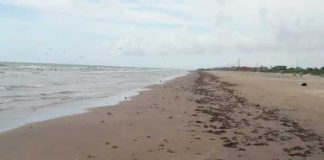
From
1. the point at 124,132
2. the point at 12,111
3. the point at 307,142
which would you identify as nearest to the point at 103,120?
the point at 124,132

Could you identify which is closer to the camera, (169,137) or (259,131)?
(169,137)

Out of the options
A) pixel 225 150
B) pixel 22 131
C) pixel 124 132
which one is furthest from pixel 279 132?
pixel 22 131

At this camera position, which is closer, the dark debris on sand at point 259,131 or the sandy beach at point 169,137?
the sandy beach at point 169,137

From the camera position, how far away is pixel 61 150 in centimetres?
888

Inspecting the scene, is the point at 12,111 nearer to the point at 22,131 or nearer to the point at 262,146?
the point at 22,131

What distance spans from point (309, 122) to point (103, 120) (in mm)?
6567

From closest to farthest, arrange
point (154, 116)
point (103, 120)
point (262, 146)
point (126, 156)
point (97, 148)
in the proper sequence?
1. point (126, 156)
2. point (97, 148)
3. point (262, 146)
4. point (103, 120)
5. point (154, 116)

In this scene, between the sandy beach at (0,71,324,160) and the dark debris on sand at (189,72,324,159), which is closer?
the sandy beach at (0,71,324,160)

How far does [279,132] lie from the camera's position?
11.8 metres

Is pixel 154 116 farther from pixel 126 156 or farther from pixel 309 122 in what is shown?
pixel 126 156

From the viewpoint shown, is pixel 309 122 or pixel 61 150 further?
pixel 309 122

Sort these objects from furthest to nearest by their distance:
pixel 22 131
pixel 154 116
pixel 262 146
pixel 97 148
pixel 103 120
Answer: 1. pixel 154 116
2. pixel 103 120
3. pixel 22 131
4. pixel 262 146
5. pixel 97 148

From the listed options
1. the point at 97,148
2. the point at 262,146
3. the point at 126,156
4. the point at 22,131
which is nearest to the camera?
the point at 126,156

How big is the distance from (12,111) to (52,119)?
2.82 meters
